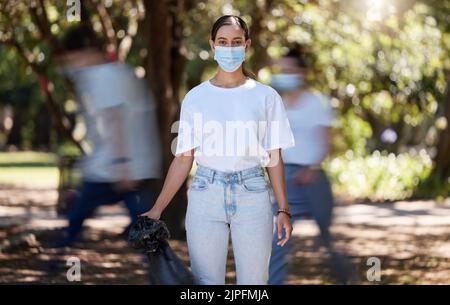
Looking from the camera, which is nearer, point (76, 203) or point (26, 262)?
point (76, 203)

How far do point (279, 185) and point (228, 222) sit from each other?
1.14 ft

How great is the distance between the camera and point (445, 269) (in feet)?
36.0

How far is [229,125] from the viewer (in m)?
5.33

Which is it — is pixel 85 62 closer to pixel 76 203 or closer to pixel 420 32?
pixel 76 203

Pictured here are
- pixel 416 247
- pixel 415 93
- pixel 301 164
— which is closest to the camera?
pixel 301 164

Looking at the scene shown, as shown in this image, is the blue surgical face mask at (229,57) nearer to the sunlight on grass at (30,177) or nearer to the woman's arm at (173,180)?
the woman's arm at (173,180)

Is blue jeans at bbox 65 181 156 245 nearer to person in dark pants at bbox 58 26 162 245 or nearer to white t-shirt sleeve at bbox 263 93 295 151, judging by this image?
person in dark pants at bbox 58 26 162 245

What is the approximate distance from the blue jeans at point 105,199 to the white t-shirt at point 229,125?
2.36 meters

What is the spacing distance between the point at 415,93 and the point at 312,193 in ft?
53.3

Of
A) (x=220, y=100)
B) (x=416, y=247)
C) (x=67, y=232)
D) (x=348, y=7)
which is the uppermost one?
(x=348, y=7)

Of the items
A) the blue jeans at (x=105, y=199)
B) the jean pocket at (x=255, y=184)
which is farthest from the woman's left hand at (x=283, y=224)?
the blue jeans at (x=105, y=199)

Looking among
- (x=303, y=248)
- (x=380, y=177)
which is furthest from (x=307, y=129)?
(x=380, y=177)
